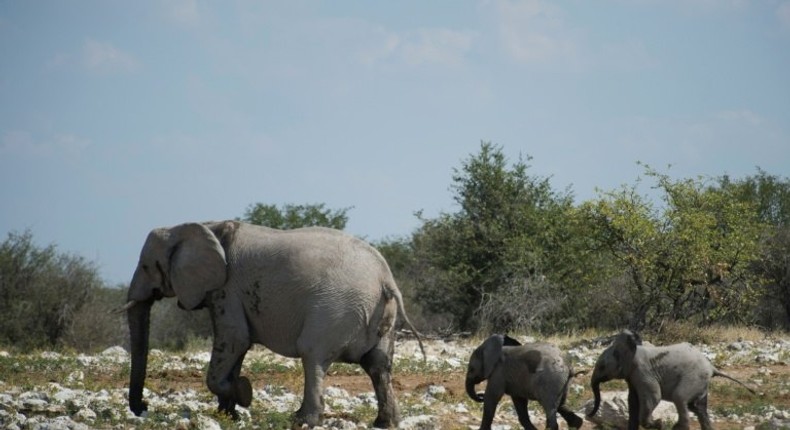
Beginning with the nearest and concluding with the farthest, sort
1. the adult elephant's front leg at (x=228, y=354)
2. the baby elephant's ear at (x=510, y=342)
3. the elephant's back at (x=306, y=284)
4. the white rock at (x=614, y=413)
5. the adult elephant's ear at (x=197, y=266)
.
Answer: the elephant's back at (x=306, y=284) < the adult elephant's front leg at (x=228, y=354) < the adult elephant's ear at (x=197, y=266) < the baby elephant's ear at (x=510, y=342) < the white rock at (x=614, y=413)

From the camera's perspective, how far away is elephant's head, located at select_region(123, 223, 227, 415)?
1221 cm

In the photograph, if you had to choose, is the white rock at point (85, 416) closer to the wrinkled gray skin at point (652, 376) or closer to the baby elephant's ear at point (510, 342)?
the baby elephant's ear at point (510, 342)

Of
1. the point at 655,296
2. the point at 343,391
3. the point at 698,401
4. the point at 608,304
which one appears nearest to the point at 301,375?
the point at 343,391

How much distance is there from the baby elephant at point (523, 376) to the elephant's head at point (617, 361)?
531mm

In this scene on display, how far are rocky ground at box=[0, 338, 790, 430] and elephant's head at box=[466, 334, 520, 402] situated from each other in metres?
0.60

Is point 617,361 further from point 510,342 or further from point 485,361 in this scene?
point 485,361

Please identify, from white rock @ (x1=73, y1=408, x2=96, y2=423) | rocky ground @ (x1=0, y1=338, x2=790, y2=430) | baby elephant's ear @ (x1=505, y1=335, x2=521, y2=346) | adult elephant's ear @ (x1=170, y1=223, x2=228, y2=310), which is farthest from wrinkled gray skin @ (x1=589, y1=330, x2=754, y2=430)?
white rock @ (x1=73, y1=408, x2=96, y2=423)

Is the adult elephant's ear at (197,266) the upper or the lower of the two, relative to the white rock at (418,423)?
upper

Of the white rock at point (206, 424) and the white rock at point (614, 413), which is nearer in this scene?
the white rock at point (206, 424)

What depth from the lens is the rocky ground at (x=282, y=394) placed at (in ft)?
38.2

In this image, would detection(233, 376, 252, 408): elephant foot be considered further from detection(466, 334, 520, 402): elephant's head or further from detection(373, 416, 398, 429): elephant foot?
detection(466, 334, 520, 402): elephant's head

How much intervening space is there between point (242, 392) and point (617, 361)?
4.38 meters

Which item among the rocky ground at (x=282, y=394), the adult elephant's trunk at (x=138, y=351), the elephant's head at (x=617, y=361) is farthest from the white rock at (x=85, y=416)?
the elephant's head at (x=617, y=361)

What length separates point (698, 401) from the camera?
1273cm
